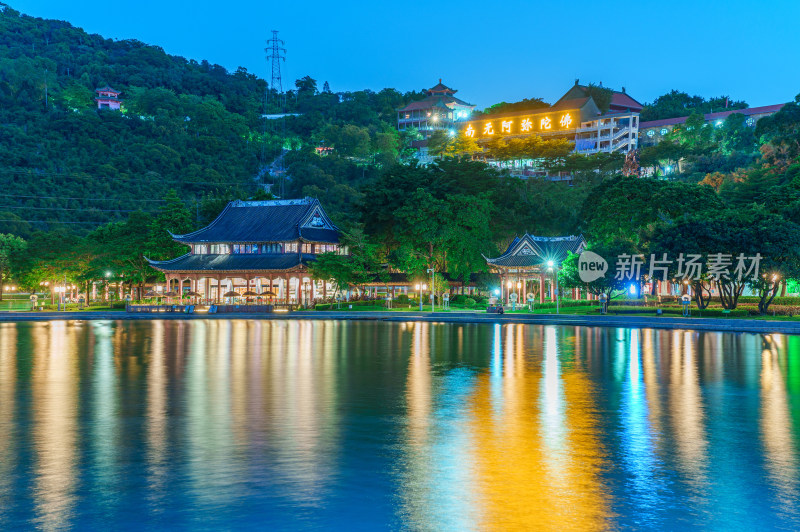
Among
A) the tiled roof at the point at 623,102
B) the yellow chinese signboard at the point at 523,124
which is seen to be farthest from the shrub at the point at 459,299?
the tiled roof at the point at 623,102

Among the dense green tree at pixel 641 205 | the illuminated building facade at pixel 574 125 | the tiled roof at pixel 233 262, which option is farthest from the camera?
the illuminated building facade at pixel 574 125

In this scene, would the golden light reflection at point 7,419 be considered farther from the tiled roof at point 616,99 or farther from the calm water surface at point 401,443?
the tiled roof at point 616,99

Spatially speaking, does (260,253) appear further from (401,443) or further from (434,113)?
(434,113)

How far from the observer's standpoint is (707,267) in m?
56.2

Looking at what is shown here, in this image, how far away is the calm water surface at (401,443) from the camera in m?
10.2

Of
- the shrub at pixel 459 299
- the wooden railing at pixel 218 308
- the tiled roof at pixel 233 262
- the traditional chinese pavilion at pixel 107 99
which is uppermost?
the traditional chinese pavilion at pixel 107 99

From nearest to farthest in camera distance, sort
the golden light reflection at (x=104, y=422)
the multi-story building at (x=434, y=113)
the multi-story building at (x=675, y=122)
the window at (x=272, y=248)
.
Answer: the golden light reflection at (x=104, y=422)
the window at (x=272, y=248)
the multi-story building at (x=675, y=122)
the multi-story building at (x=434, y=113)

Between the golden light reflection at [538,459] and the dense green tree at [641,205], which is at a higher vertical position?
the dense green tree at [641,205]

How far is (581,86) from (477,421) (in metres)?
137

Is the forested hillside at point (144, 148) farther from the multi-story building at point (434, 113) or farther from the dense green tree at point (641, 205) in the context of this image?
the dense green tree at point (641, 205)

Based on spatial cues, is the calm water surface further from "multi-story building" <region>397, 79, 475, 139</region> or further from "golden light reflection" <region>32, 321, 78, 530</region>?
"multi-story building" <region>397, 79, 475, 139</region>

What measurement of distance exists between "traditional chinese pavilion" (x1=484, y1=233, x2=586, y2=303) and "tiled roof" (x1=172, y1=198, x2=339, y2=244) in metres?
20.2

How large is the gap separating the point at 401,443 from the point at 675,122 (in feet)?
416

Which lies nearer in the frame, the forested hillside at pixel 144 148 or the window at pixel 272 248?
the window at pixel 272 248
